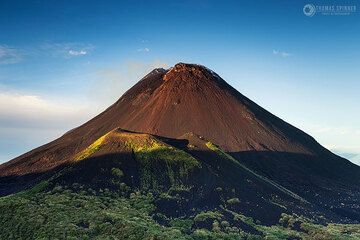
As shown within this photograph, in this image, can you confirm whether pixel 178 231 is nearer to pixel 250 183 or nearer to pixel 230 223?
pixel 230 223

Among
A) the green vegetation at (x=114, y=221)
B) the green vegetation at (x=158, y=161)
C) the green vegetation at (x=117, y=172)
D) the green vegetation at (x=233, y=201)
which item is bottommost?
the green vegetation at (x=114, y=221)

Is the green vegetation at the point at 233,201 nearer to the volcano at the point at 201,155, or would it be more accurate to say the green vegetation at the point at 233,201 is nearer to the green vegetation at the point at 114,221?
the volcano at the point at 201,155

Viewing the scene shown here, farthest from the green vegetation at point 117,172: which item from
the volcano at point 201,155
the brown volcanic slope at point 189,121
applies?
the brown volcanic slope at point 189,121

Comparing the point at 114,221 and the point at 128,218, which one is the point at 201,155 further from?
the point at 114,221

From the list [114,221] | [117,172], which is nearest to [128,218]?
[114,221]

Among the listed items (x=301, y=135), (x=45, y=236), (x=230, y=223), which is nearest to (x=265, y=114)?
(x=301, y=135)

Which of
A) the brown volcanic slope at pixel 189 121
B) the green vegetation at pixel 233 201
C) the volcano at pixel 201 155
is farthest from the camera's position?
the brown volcanic slope at pixel 189 121
